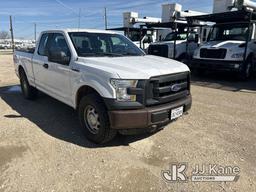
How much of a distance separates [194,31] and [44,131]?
13.4 m

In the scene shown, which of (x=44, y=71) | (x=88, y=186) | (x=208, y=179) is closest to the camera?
(x=88, y=186)

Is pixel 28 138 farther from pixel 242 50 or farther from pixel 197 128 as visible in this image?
pixel 242 50

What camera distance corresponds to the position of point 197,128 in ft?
16.1

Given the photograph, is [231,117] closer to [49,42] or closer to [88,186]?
[88,186]

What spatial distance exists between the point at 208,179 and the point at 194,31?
1391 cm

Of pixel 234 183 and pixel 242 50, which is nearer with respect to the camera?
pixel 234 183

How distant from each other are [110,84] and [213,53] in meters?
8.36

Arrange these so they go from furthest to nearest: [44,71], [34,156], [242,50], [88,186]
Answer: [242,50] < [44,71] < [34,156] < [88,186]

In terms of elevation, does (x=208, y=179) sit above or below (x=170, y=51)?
below

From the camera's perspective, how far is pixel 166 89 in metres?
3.84

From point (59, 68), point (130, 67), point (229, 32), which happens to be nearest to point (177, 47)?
point (229, 32)

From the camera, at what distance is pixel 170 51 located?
13.5m

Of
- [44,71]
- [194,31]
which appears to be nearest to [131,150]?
[44,71]

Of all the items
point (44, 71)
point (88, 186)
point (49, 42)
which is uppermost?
point (49, 42)
